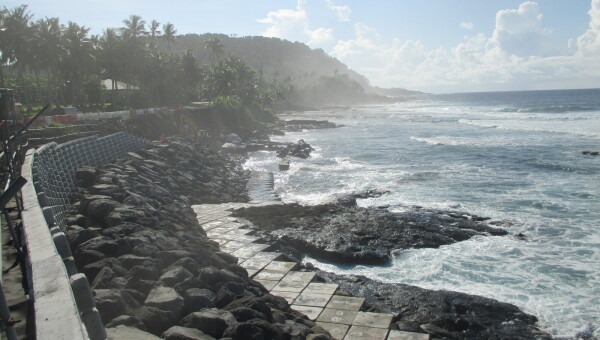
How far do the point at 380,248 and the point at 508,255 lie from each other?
12.0 feet

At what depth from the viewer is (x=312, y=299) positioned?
8.34 metres

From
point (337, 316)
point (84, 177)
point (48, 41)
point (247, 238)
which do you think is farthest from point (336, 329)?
point (48, 41)

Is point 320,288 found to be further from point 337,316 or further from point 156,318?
point 156,318

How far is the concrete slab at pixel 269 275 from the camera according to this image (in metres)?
9.30

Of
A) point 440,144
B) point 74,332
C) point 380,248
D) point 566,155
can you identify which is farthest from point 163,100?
point 74,332

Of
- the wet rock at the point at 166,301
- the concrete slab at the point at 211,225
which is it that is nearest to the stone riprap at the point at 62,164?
the wet rock at the point at 166,301

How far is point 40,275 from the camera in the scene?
13.5 feet

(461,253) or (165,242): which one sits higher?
(165,242)

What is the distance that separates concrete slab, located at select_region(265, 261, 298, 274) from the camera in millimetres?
9720

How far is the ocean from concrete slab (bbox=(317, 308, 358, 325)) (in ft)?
12.6

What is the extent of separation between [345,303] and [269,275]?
1.95 metres

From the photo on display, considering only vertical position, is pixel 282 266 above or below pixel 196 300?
below

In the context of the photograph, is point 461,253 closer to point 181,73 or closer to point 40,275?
point 40,275

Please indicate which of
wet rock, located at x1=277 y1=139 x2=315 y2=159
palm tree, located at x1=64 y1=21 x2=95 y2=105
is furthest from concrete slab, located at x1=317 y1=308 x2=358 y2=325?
palm tree, located at x1=64 y1=21 x2=95 y2=105
